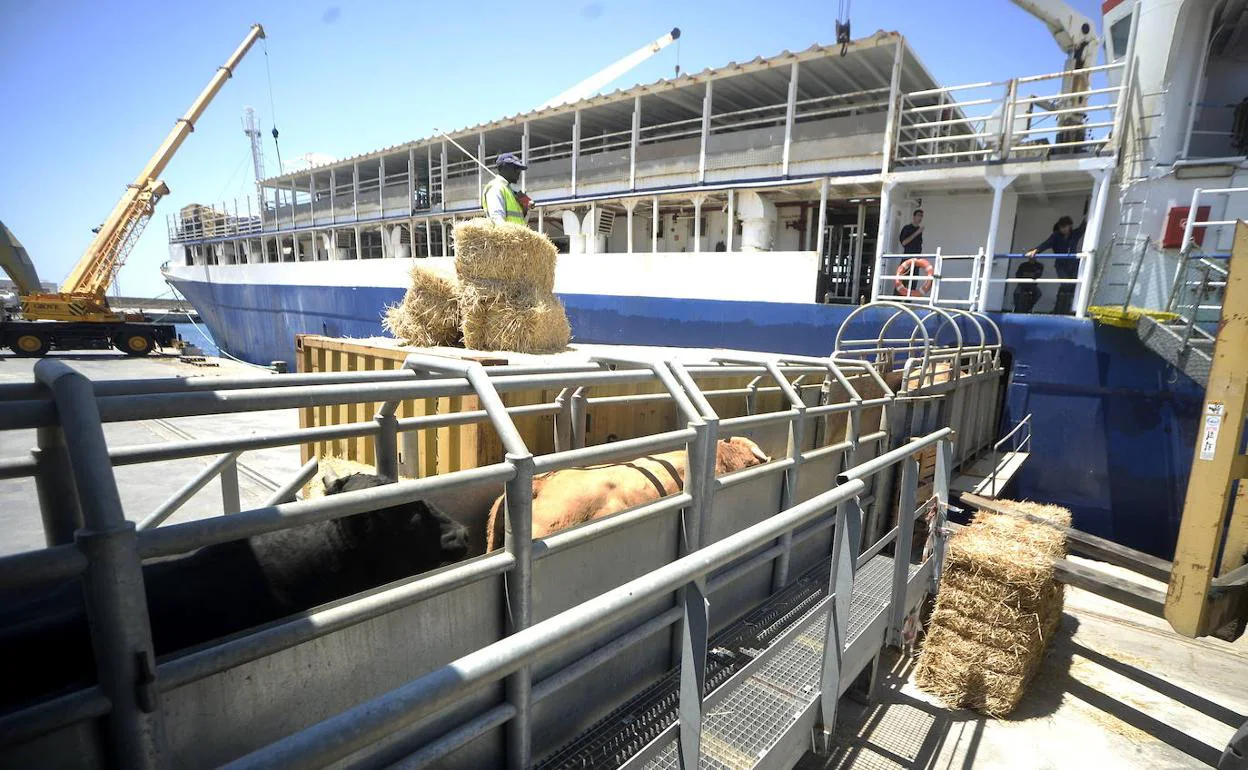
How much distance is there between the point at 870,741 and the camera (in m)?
3.41

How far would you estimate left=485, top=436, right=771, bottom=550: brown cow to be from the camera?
2498mm

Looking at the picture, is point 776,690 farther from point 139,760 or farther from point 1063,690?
point 1063,690

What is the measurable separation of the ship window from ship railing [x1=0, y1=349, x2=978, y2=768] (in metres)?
13.9

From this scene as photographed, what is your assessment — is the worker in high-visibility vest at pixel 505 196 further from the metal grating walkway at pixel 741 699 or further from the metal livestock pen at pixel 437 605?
the metal grating walkway at pixel 741 699

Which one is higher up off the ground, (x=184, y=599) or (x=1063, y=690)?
(x=184, y=599)

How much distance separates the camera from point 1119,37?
11.0 m

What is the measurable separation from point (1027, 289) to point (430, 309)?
1181 cm

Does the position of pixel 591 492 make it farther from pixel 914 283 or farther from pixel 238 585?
pixel 914 283

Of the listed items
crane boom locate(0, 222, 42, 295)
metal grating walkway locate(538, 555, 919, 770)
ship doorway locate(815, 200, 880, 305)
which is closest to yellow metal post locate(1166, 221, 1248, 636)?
metal grating walkway locate(538, 555, 919, 770)

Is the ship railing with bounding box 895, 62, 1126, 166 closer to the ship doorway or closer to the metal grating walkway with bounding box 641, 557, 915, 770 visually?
the ship doorway

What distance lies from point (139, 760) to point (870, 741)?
3.73m

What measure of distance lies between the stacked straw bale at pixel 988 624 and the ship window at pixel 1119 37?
12.5 metres

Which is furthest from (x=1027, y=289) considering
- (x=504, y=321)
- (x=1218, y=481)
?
(x=504, y=321)

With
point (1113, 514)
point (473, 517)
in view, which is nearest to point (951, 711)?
point (473, 517)
